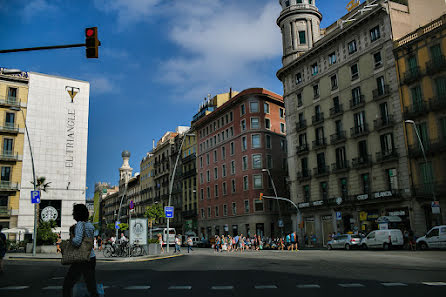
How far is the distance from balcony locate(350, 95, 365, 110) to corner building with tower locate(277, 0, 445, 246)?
0.10 meters

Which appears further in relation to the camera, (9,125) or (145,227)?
(9,125)

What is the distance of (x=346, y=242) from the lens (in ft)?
114

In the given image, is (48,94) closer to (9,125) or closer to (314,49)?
(9,125)

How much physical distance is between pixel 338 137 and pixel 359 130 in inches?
109

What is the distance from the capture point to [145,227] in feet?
88.9

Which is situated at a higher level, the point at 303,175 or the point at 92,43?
the point at 303,175

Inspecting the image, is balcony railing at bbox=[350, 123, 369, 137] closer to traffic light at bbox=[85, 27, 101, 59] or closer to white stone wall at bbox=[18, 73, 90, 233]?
traffic light at bbox=[85, 27, 101, 59]

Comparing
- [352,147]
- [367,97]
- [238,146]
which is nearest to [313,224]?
[352,147]

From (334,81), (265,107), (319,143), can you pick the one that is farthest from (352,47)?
(265,107)

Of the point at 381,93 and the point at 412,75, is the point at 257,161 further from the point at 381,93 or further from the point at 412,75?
the point at 412,75

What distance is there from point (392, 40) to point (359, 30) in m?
4.35

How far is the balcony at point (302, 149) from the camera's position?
47956 millimetres

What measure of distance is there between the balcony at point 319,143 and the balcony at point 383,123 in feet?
23.2

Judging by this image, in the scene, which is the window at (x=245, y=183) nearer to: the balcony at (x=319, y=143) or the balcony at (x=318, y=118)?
the balcony at (x=319, y=143)
